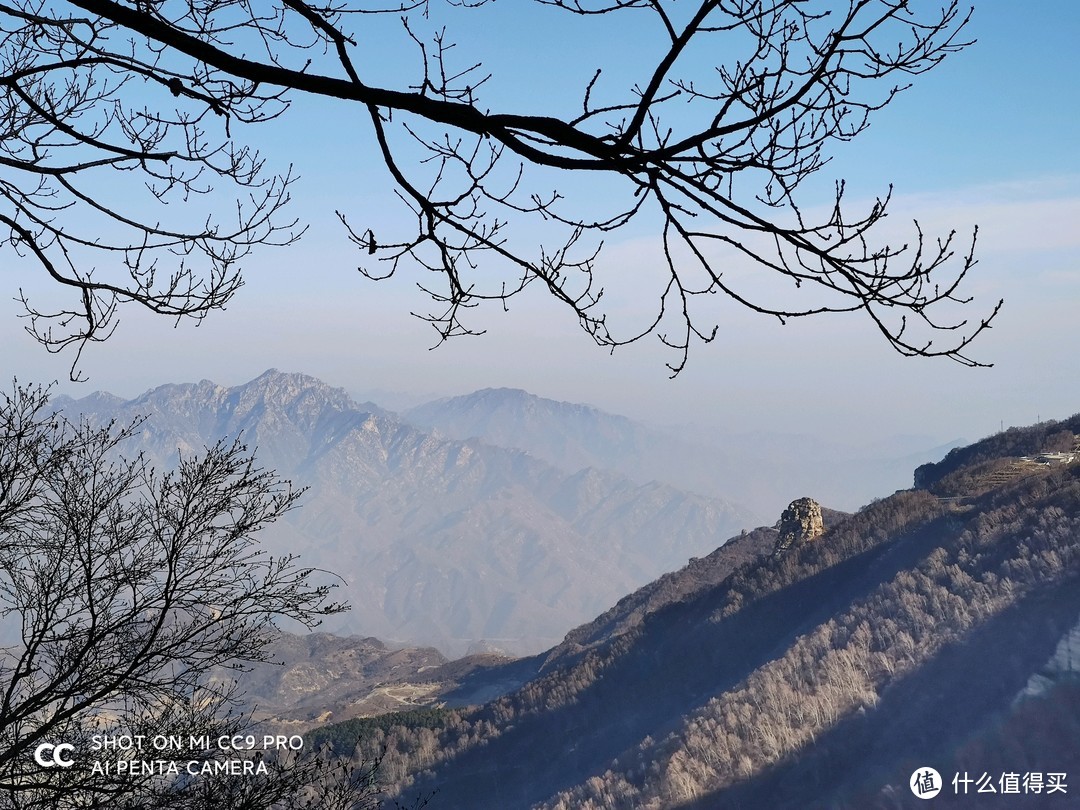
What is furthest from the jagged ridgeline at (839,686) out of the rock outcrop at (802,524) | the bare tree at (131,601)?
the bare tree at (131,601)

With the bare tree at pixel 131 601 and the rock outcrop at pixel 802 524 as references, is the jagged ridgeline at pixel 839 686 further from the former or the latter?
the bare tree at pixel 131 601

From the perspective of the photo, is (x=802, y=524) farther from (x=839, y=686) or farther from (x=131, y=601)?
(x=131, y=601)

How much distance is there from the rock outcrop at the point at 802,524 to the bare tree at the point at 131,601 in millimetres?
59752

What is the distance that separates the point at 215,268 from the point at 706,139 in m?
2.54

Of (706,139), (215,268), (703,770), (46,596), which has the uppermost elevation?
(215,268)

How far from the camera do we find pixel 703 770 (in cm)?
3891

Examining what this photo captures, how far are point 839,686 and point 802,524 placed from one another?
2259 cm

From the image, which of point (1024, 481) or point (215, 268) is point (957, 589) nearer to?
point (1024, 481)

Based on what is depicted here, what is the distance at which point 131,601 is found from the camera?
20.3 feet

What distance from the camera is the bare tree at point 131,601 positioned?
5312 millimetres

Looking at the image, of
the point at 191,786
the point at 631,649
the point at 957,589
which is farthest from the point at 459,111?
the point at 631,649

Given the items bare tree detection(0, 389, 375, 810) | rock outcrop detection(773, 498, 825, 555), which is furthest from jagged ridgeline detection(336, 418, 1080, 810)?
bare tree detection(0, 389, 375, 810)

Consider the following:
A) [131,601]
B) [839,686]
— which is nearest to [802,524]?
[839,686]

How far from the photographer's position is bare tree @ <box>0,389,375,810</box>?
17.4 feet
